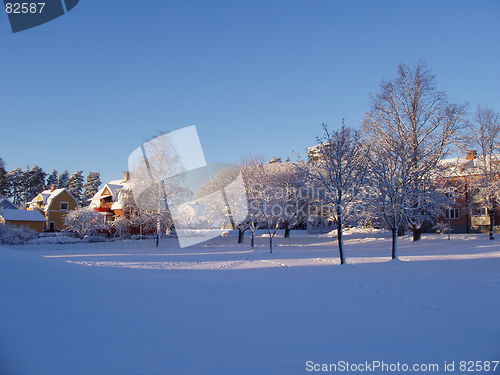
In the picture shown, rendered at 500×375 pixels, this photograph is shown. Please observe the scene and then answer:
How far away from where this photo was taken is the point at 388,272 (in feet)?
55.1

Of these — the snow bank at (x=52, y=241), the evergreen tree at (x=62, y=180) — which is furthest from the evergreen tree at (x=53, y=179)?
the snow bank at (x=52, y=241)

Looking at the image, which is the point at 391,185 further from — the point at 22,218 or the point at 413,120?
the point at 22,218

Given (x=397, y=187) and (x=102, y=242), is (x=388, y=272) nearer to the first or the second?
(x=397, y=187)

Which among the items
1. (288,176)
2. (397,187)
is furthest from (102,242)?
(397,187)

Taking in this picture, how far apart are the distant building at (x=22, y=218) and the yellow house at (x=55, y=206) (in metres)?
6.63

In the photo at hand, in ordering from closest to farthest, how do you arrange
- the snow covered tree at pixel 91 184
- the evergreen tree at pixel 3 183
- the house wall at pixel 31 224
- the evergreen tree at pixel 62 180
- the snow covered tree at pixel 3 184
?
the house wall at pixel 31 224, the evergreen tree at pixel 3 183, the snow covered tree at pixel 3 184, the snow covered tree at pixel 91 184, the evergreen tree at pixel 62 180

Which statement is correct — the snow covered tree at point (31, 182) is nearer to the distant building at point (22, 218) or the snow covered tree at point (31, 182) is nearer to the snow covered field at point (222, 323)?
the distant building at point (22, 218)

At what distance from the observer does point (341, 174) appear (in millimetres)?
21125

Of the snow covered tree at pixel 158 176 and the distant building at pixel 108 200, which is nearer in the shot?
the snow covered tree at pixel 158 176

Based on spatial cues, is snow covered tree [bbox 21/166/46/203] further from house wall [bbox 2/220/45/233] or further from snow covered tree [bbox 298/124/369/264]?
snow covered tree [bbox 298/124/369/264]

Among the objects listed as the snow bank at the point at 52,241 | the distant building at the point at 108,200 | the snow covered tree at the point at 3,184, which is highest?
the snow covered tree at the point at 3,184

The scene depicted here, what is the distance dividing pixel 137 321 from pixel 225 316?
188 centimetres

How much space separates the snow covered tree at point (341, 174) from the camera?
21109mm

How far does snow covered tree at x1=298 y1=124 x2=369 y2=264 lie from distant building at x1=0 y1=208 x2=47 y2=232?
3949 centimetres
